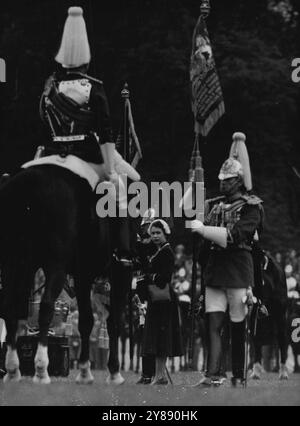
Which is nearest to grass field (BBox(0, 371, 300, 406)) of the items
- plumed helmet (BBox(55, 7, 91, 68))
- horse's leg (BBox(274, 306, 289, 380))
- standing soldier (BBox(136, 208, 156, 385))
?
plumed helmet (BBox(55, 7, 91, 68))

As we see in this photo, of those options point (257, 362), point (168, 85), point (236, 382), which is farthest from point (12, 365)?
point (168, 85)

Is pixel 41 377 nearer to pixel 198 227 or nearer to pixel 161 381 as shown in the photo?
pixel 198 227

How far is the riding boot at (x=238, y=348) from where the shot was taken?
13461mm

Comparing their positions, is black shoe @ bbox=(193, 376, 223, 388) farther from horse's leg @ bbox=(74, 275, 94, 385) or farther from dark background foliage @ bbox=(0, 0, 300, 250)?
dark background foliage @ bbox=(0, 0, 300, 250)

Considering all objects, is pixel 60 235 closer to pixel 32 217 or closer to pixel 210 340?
pixel 32 217

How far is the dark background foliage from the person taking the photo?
27.3m

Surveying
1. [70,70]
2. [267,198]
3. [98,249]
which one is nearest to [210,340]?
[98,249]

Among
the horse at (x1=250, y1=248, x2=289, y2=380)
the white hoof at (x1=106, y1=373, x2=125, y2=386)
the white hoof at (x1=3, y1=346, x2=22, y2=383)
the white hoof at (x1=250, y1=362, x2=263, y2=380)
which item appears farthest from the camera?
the horse at (x1=250, y1=248, x2=289, y2=380)

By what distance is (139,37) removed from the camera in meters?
28.5

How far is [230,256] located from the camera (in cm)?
1331

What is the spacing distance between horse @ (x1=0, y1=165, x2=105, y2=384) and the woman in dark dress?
118 inches

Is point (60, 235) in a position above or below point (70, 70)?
below

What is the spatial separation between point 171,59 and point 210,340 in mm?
15375
